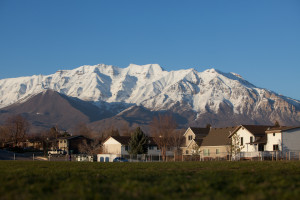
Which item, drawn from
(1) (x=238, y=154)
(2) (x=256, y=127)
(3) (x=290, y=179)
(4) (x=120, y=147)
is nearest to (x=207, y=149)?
(2) (x=256, y=127)

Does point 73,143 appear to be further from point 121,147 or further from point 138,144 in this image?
point 138,144

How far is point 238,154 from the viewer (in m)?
66.5

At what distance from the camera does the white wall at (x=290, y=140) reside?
6650 centimetres

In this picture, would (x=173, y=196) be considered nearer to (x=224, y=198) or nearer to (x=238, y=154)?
(x=224, y=198)

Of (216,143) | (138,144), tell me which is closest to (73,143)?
(138,144)

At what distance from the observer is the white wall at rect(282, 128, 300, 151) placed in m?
66.5

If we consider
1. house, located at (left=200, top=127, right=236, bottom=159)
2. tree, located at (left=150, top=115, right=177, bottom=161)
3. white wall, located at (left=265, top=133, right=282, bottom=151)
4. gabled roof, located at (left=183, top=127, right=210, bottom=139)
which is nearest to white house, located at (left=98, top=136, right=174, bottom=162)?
tree, located at (left=150, top=115, right=177, bottom=161)

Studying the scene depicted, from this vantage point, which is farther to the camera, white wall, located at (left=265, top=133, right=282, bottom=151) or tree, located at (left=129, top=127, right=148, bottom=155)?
tree, located at (left=129, top=127, right=148, bottom=155)

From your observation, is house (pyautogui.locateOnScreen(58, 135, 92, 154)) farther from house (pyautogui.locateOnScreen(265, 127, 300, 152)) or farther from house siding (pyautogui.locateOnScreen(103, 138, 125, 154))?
house (pyautogui.locateOnScreen(265, 127, 300, 152))

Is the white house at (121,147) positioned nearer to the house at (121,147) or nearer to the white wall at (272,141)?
the house at (121,147)

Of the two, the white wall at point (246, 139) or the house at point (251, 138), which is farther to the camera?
the white wall at point (246, 139)

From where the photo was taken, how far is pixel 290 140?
66.9m

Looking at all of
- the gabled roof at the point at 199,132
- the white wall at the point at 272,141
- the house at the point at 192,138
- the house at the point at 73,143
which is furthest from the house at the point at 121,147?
the white wall at the point at 272,141

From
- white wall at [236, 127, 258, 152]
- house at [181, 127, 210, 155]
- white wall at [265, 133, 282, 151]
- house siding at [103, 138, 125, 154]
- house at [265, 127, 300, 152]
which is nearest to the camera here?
house at [265, 127, 300, 152]
